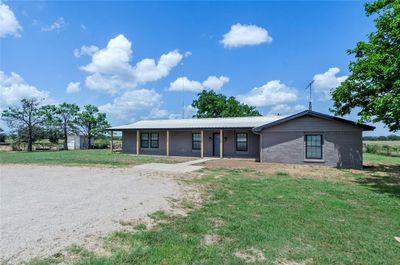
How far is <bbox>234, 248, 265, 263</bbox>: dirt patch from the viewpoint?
127 inches

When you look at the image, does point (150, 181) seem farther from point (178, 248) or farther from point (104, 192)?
point (178, 248)

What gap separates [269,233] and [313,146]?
1165cm

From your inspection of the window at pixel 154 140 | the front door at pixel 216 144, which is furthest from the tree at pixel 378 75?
the window at pixel 154 140

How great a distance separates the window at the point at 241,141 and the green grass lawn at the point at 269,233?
11.6 m

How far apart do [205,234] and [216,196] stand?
2.57 metres

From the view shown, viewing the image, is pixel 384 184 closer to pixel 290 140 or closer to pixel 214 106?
pixel 290 140

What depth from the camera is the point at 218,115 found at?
41594mm

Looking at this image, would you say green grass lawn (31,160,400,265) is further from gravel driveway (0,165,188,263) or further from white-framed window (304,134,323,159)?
white-framed window (304,134,323,159)

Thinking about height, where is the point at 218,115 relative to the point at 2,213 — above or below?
above

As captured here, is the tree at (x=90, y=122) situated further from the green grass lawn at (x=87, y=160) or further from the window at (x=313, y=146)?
the window at (x=313, y=146)

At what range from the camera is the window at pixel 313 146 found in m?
14.1

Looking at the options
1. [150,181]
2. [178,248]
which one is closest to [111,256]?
[178,248]

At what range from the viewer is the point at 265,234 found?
4.01 metres

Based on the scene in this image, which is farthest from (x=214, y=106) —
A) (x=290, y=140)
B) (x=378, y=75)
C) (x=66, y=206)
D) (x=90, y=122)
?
(x=66, y=206)
